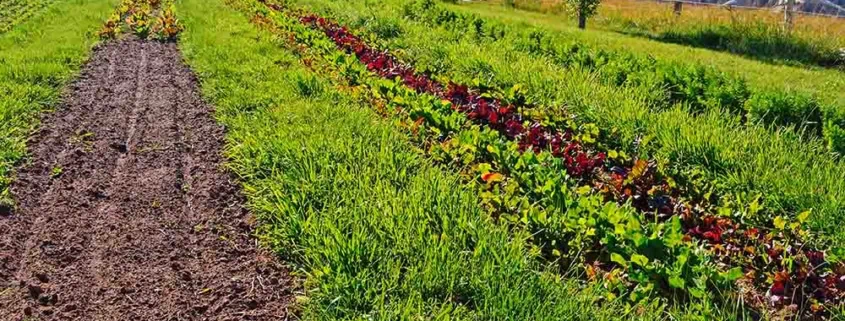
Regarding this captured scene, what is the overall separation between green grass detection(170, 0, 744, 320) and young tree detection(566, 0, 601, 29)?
13.6 m

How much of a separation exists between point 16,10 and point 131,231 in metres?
13.6

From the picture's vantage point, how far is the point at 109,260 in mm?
3432

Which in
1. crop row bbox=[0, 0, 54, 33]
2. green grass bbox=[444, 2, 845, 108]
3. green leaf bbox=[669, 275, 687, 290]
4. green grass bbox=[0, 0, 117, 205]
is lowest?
green grass bbox=[444, 2, 845, 108]

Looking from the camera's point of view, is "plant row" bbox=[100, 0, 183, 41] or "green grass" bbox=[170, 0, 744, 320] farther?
"plant row" bbox=[100, 0, 183, 41]

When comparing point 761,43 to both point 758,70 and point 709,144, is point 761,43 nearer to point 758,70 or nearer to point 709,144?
point 758,70

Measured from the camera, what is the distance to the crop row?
12.5m

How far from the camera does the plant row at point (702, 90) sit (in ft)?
20.7

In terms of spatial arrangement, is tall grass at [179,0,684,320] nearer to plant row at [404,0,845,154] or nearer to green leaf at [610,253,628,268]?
green leaf at [610,253,628,268]

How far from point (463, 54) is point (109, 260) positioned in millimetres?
6460

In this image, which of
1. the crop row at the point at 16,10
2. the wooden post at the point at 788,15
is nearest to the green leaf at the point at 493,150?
the crop row at the point at 16,10

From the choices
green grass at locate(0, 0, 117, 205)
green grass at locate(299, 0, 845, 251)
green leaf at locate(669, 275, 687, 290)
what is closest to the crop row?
green grass at locate(0, 0, 117, 205)

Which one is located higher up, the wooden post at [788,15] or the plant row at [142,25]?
the plant row at [142,25]

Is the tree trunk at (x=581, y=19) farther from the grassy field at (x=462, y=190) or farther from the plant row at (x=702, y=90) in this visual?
the grassy field at (x=462, y=190)

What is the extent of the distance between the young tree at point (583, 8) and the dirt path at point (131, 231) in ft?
46.1
